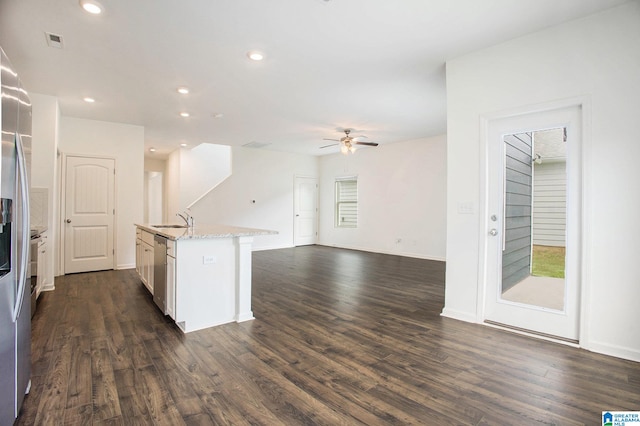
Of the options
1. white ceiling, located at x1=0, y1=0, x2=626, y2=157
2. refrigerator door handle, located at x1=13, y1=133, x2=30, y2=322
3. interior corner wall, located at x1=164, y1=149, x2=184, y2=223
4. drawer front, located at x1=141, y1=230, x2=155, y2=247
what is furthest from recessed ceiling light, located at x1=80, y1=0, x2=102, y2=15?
interior corner wall, located at x1=164, y1=149, x2=184, y2=223

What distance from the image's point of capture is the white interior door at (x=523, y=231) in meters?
2.82

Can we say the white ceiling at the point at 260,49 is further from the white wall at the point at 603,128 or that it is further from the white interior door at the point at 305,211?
the white interior door at the point at 305,211


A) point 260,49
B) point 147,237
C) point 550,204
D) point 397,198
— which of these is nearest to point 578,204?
point 550,204

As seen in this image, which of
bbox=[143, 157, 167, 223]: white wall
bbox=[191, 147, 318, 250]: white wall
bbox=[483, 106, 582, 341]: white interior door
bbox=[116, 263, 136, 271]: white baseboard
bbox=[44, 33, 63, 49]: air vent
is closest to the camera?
bbox=[483, 106, 582, 341]: white interior door

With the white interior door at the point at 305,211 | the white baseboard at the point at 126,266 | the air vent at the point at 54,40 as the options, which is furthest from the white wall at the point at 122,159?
the white interior door at the point at 305,211

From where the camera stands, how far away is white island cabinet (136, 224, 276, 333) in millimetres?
3020

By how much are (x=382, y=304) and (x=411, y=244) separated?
4.09m

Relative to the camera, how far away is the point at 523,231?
3133 millimetres

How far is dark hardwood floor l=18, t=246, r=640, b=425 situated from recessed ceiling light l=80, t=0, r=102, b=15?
2.72 meters

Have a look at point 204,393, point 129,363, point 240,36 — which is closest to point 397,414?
point 204,393

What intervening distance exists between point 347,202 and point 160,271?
6.55 meters

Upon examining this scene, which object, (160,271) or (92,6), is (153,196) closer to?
(160,271)

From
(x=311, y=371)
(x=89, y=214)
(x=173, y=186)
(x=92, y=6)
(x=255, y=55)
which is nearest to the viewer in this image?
(x=311, y=371)

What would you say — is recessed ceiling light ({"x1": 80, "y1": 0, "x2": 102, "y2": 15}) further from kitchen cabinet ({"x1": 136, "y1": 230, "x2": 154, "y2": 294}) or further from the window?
the window
